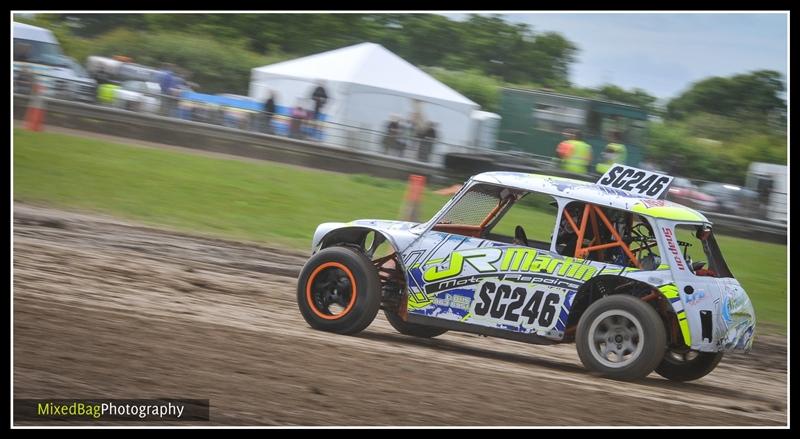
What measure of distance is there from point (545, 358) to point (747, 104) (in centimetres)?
2981

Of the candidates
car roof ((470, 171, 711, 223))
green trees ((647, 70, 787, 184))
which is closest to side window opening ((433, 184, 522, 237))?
car roof ((470, 171, 711, 223))

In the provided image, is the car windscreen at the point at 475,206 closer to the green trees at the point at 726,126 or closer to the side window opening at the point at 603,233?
the side window opening at the point at 603,233

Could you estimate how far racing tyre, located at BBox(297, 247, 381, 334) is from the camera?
8977 mm

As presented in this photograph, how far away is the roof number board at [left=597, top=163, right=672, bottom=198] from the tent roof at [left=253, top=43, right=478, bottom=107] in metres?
13.9

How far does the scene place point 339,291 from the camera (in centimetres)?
919

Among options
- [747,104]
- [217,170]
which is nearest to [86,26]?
[217,170]

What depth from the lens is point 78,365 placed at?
7.10 m

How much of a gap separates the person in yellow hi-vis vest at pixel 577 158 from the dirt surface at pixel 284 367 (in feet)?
26.6

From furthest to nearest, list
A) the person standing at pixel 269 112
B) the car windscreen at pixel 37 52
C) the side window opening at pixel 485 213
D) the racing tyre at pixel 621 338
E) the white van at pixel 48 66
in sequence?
1. the car windscreen at pixel 37 52
2. the person standing at pixel 269 112
3. the white van at pixel 48 66
4. the side window opening at pixel 485 213
5. the racing tyre at pixel 621 338

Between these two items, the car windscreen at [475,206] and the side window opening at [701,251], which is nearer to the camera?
the side window opening at [701,251]

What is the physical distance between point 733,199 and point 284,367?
568 inches

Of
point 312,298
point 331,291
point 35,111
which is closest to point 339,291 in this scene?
point 331,291

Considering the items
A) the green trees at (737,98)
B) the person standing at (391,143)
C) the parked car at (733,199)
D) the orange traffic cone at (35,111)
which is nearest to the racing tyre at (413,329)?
the person standing at (391,143)

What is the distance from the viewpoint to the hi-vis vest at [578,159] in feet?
64.4
